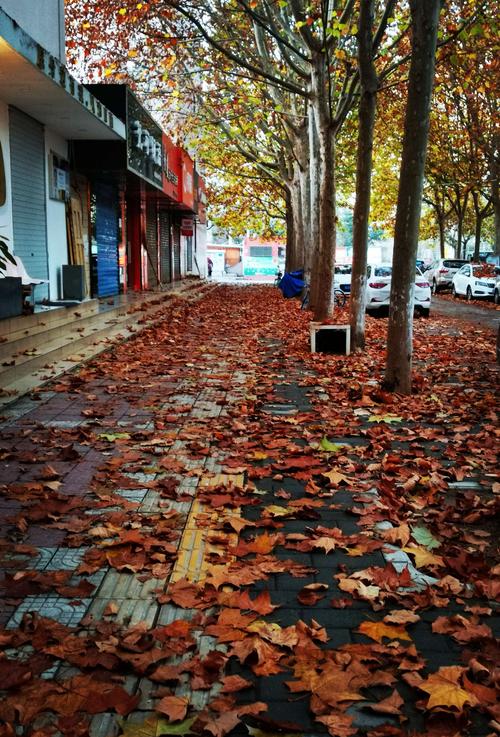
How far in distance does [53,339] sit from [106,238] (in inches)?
429

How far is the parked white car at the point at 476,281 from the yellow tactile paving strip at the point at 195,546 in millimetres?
26770

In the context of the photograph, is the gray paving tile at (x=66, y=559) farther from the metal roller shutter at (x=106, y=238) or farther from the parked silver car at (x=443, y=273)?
the parked silver car at (x=443, y=273)

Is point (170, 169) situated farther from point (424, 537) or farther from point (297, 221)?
point (424, 537)

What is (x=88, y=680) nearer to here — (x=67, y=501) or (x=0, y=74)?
(x=67, y=501)

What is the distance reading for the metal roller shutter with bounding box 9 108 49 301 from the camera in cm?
1379

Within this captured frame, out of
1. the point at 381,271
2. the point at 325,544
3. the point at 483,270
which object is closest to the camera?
the point at 325,544

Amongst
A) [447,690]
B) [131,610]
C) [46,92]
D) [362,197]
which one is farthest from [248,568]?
[46,92]

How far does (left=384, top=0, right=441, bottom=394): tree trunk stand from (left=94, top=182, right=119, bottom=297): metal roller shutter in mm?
12953

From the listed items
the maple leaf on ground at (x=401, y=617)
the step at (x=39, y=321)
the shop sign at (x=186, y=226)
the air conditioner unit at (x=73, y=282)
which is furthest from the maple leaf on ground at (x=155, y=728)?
the shop sign at (x=186, y=226)

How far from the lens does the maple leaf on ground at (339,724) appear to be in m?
2.69

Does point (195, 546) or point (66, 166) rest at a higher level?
point (66, 166)

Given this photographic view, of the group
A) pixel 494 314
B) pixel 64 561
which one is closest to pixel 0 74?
pixel 64 561

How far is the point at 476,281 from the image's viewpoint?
30312 mm

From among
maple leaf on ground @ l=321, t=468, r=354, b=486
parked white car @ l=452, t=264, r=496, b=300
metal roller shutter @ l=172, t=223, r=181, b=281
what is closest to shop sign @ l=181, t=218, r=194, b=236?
metal roller shutter @ l=172, t=223, r=181, b=281
